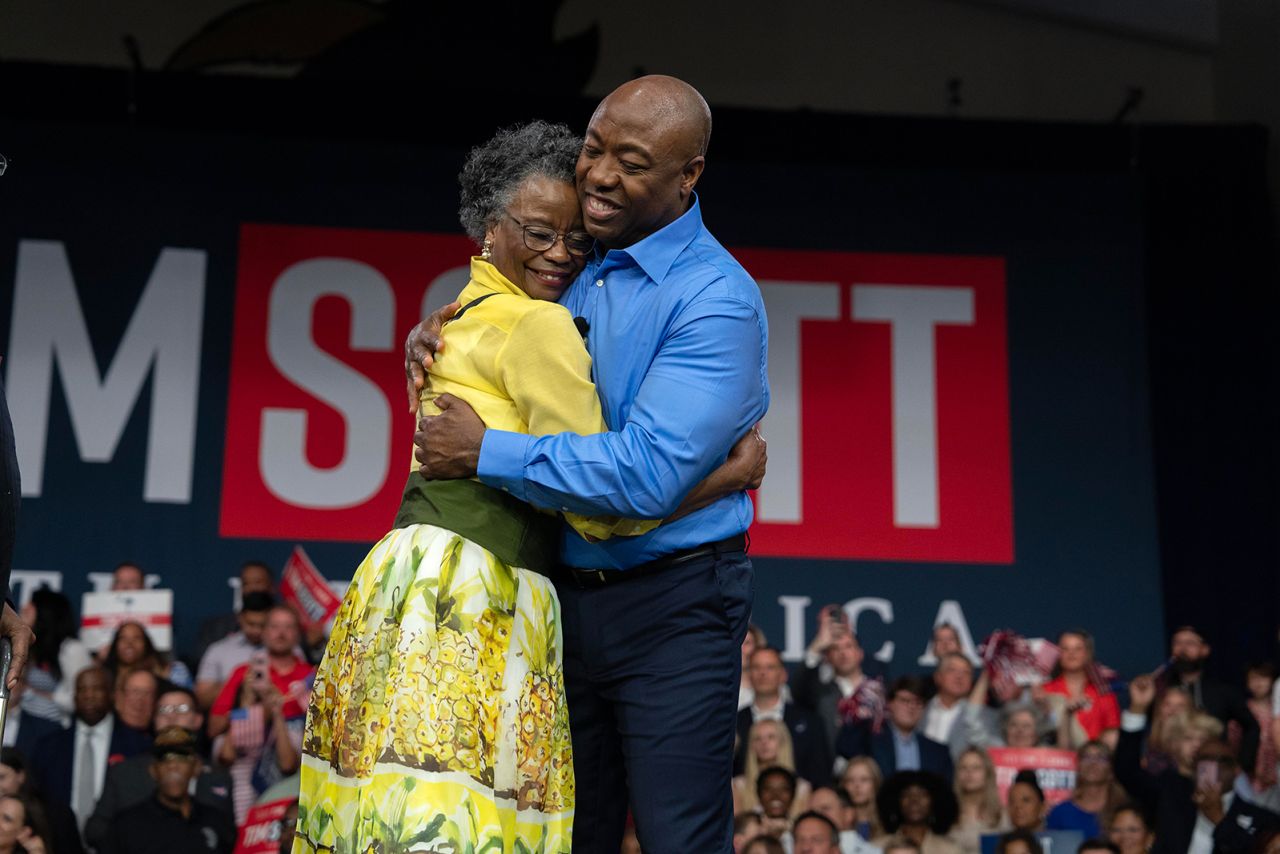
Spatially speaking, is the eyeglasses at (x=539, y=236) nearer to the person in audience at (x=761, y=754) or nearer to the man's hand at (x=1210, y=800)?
the person in audience at (x=761, y=754)

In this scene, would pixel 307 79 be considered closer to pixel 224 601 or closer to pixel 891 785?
pixel 224 601

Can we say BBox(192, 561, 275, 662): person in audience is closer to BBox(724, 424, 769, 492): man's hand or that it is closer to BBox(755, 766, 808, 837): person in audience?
BBox(755, 766, 808, 837): person in audience

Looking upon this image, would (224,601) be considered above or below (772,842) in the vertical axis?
above

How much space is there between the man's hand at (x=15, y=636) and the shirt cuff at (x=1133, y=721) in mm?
5560

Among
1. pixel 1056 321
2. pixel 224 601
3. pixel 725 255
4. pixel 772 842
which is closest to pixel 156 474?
pixel 224 601

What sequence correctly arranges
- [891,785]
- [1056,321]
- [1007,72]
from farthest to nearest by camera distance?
[1007,72] < [1056,321] < [891,785]

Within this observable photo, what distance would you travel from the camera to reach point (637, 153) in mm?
2398

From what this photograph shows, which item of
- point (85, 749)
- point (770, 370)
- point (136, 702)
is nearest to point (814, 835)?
point (136, 702)

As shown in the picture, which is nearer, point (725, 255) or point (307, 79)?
point (725, 255)

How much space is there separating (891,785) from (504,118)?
4.05 meters

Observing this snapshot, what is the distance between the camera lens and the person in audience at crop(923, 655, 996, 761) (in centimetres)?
707

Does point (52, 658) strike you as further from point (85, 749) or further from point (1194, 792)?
point (1194, 792)

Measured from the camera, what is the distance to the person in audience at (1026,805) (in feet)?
21.1

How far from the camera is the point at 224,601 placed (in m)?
8.25
